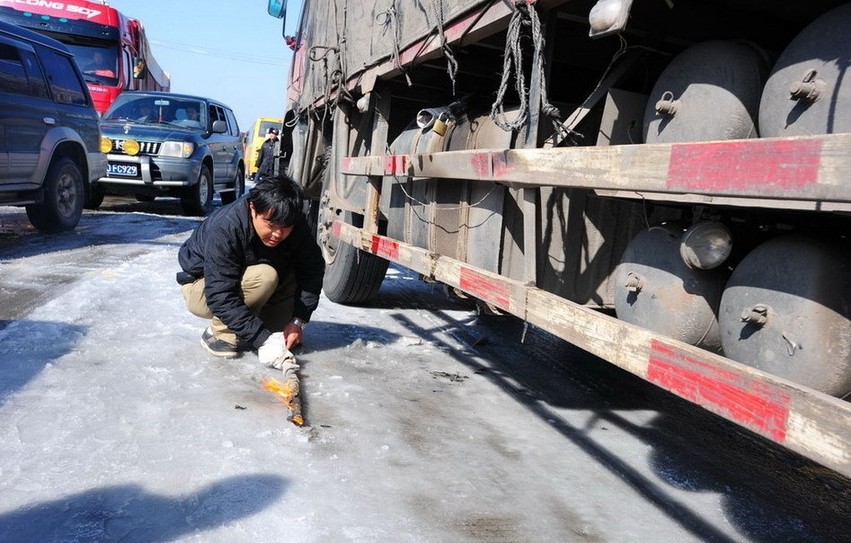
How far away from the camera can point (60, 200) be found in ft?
21.9

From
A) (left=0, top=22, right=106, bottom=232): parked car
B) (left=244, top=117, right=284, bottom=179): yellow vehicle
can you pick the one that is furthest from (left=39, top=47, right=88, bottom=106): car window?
(left=244, top=117, right=284, bottom=179): yellow vehicle

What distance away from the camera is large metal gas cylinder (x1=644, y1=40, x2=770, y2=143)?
1752mm

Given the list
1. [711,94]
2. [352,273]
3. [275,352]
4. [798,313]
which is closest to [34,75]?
[352,273]

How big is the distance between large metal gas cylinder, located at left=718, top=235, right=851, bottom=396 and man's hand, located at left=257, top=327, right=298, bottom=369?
1927 mm

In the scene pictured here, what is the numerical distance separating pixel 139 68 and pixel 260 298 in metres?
11.1

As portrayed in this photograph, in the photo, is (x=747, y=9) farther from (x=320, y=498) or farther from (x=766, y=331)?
(x=320, y=498)

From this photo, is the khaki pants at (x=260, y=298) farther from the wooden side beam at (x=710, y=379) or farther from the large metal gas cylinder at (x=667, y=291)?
the large metal gas cylinder at (x=667, y=291)

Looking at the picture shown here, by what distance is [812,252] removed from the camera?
1.50 meters

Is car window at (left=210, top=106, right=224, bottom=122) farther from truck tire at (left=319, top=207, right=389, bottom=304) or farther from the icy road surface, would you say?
the icy road surface

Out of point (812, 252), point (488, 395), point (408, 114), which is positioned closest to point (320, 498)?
point (488, 395)

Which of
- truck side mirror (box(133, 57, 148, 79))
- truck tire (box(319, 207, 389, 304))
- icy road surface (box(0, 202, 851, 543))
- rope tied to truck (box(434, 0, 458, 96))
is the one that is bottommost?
icy road surface (box(0, 202, 851, 543))

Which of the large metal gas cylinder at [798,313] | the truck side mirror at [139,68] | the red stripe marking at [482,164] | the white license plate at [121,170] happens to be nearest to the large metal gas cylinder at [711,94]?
the large metal gas cylinder at [798,313]

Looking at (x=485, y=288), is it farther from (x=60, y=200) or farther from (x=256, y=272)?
(x=60, y=200)

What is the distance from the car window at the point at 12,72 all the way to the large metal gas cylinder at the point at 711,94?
575cm
